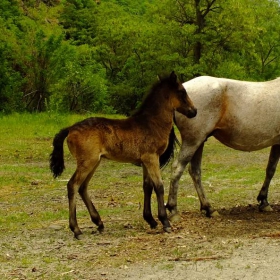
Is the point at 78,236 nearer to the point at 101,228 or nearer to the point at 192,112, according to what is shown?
the point at 101,228

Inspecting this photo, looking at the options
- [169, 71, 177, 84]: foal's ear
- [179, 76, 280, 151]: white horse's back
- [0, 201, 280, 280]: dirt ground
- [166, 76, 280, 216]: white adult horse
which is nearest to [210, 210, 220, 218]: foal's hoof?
[166, 76, 280, 216]: white adult horse

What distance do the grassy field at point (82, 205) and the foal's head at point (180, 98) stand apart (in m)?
1.60

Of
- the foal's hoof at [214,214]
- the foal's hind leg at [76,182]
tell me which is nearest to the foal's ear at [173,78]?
the foal's hind leg at [76,182]

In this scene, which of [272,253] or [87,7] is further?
[87,7]

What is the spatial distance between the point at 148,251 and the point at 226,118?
2678 millimetres

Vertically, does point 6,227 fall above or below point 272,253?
below

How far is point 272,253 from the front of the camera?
6.33 metres

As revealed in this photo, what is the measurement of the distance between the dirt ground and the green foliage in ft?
58.4

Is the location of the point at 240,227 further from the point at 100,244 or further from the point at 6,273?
the point at 6,273

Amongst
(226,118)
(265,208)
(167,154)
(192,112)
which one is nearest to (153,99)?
(192,112)

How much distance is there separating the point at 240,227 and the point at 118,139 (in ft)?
6.93

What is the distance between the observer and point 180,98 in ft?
25.4

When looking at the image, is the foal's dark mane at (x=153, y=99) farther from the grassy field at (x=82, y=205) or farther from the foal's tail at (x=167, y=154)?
the grassy field at (x=82, y=205)

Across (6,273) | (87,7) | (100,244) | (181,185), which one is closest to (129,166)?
(181,185)
